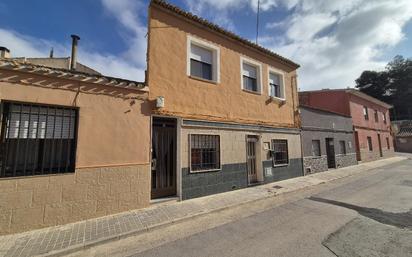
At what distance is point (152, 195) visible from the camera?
6977 mm

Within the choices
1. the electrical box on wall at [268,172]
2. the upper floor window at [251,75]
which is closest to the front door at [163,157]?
the upper floor window at [251,75]

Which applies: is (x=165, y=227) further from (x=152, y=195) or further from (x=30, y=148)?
(x=30, y=148)

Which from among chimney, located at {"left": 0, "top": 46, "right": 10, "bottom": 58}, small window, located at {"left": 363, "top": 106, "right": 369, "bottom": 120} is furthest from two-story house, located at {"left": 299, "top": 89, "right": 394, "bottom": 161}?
chimney, located at {"left": 0, "top": 46, "right": 10, "bottom": 58}

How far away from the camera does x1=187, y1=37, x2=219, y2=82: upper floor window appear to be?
8.26 m

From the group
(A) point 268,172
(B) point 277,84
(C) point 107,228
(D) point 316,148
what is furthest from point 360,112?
(C) point 107,228

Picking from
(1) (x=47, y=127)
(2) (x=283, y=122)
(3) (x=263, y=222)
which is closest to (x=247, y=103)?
(2) (x=283, y=122)

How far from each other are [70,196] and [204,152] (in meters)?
4.46

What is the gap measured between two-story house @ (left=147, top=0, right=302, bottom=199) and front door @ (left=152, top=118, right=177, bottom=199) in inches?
1.3

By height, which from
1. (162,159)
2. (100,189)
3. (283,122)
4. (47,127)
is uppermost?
(283,122)

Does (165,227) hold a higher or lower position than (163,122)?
lower

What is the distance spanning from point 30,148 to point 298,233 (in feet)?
→ 21.5

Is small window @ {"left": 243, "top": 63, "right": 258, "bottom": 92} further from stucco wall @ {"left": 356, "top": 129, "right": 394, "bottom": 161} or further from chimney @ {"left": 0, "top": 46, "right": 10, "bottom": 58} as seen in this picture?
stucco wall @ {"left": 356, "top": 129, "right": 394, "bottom": 161}

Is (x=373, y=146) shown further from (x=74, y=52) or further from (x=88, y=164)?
(x=74, y=52)

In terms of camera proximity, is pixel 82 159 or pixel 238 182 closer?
pixel 82 159
